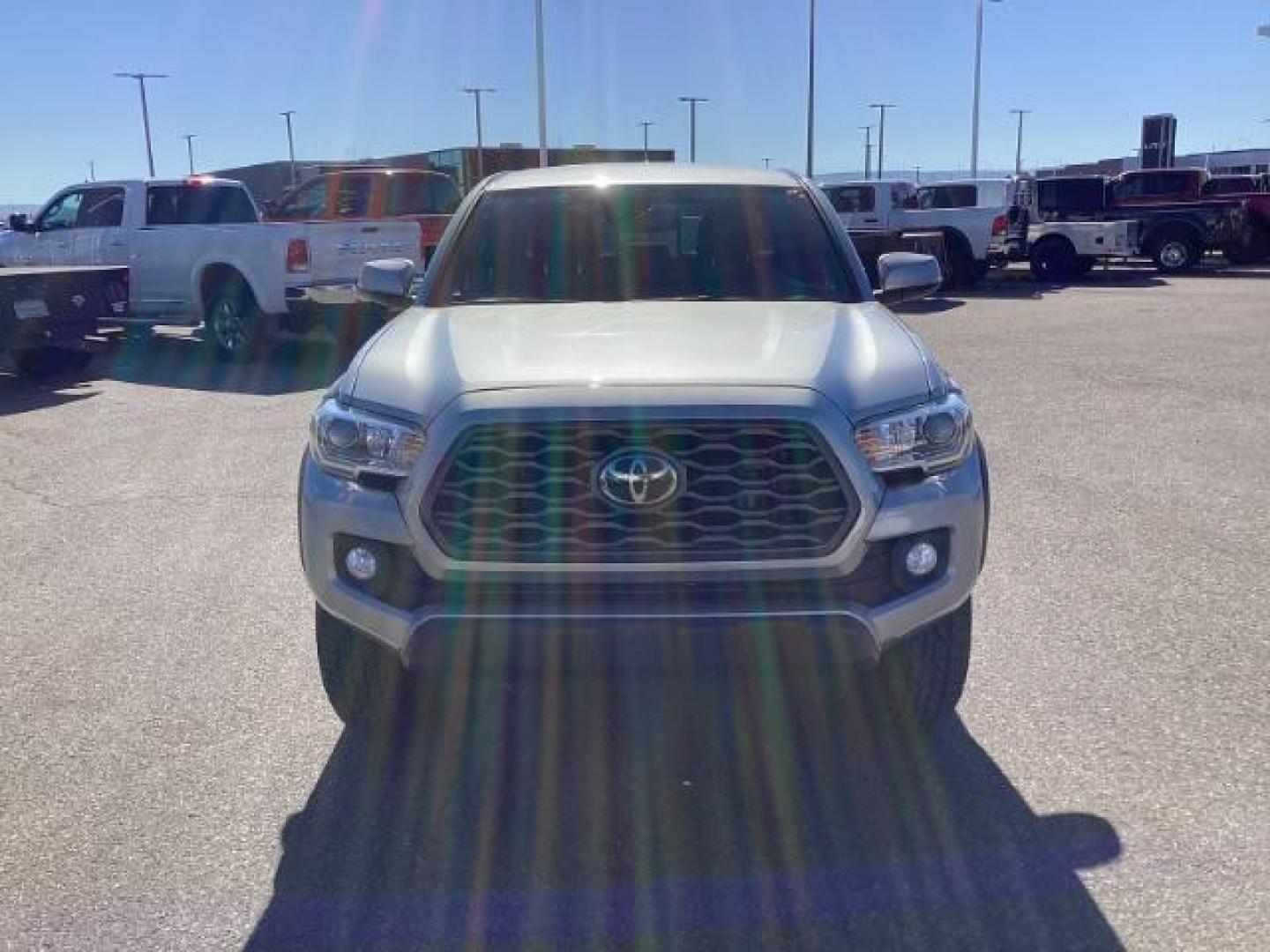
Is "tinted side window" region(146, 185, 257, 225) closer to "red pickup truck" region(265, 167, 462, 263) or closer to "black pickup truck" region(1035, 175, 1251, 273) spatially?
"red pickup truck" region(265, 167, 462, 263)

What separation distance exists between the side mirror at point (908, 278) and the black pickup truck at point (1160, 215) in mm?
21123

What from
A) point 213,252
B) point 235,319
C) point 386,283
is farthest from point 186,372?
point 386,283

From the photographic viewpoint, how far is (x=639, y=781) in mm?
3686

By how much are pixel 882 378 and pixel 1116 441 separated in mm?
5694

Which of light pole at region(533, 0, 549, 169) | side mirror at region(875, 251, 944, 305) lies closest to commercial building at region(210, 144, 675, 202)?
light pole at region(533, 0, 549, 169)

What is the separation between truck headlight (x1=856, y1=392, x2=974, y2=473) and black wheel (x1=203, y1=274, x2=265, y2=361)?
1054 cm

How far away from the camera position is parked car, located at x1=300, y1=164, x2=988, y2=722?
10.3 feet

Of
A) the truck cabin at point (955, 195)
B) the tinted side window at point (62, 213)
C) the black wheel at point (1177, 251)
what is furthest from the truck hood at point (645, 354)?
the black wheel at point (1177, 251)

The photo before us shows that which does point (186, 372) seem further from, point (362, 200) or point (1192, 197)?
point (1192, 197)

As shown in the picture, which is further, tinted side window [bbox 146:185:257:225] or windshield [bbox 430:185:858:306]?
tinted side window [bbox 146:185:257:225]

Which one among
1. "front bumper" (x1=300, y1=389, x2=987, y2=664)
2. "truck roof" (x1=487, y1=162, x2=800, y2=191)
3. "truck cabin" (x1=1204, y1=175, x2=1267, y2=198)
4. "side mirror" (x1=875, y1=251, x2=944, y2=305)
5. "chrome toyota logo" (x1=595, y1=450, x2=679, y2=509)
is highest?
"truck cabin" (x1=1204, y1=175, x2=1267, y2=198)

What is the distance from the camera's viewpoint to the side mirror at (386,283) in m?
5.18

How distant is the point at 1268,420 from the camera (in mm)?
9148

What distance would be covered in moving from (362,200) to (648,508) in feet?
43.1
